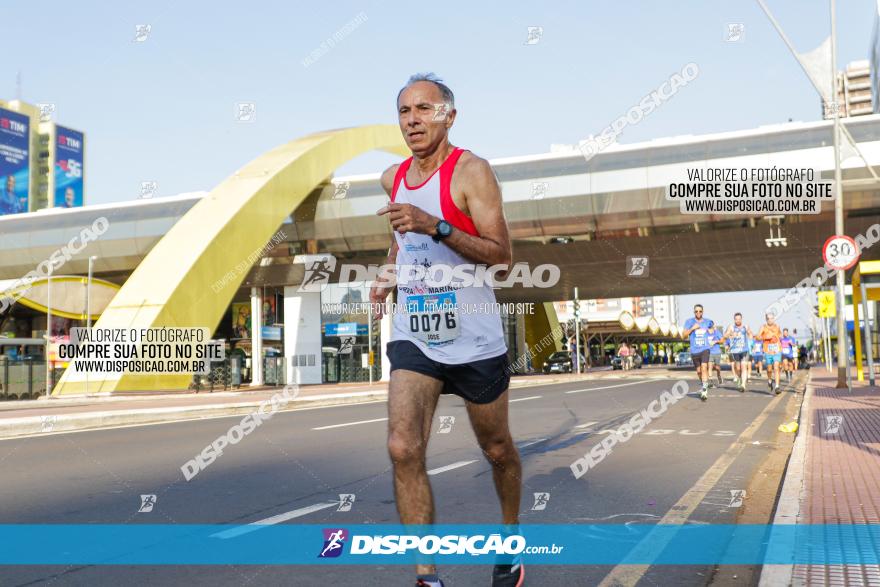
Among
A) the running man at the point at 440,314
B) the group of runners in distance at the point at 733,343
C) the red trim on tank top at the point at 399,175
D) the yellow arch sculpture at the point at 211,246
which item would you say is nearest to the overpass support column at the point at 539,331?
the yellow arch sculpture at the point at 211,246

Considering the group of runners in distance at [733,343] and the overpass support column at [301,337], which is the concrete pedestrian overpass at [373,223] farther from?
the group of runners in distance at [733,343]

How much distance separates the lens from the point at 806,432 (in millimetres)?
9570

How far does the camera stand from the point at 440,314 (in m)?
3.29

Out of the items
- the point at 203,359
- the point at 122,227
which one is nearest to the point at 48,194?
the point at 122,227

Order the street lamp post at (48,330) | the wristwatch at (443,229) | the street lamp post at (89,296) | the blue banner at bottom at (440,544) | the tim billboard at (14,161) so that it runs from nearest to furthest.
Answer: the wristwatch at (443,229)
the blue banner at bottom at (440,544)
the street lamp post at (48,330)
the street lamp post at (89,296)
the tim billboard at (14,161)

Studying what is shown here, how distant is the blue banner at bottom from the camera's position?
13.5 feet

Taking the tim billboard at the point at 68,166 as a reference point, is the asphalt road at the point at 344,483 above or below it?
below

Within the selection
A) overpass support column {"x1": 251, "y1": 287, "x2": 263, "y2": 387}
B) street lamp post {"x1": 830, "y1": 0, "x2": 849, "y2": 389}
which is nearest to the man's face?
street lamp post {"x1": 830, "y1": 0, "x2": 849, "y2": 389}

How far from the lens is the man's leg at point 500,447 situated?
3.36 meters

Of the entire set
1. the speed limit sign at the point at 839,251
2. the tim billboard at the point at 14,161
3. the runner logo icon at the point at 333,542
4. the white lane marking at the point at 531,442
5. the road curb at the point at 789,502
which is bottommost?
the white lane marking at the point at 531,442

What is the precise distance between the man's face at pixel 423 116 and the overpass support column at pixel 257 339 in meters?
38.2

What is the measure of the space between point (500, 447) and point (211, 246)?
29.5 metres

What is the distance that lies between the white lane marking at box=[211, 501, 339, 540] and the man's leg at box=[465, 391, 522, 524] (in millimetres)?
1986

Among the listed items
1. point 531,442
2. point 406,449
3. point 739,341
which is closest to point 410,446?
point 406,449
